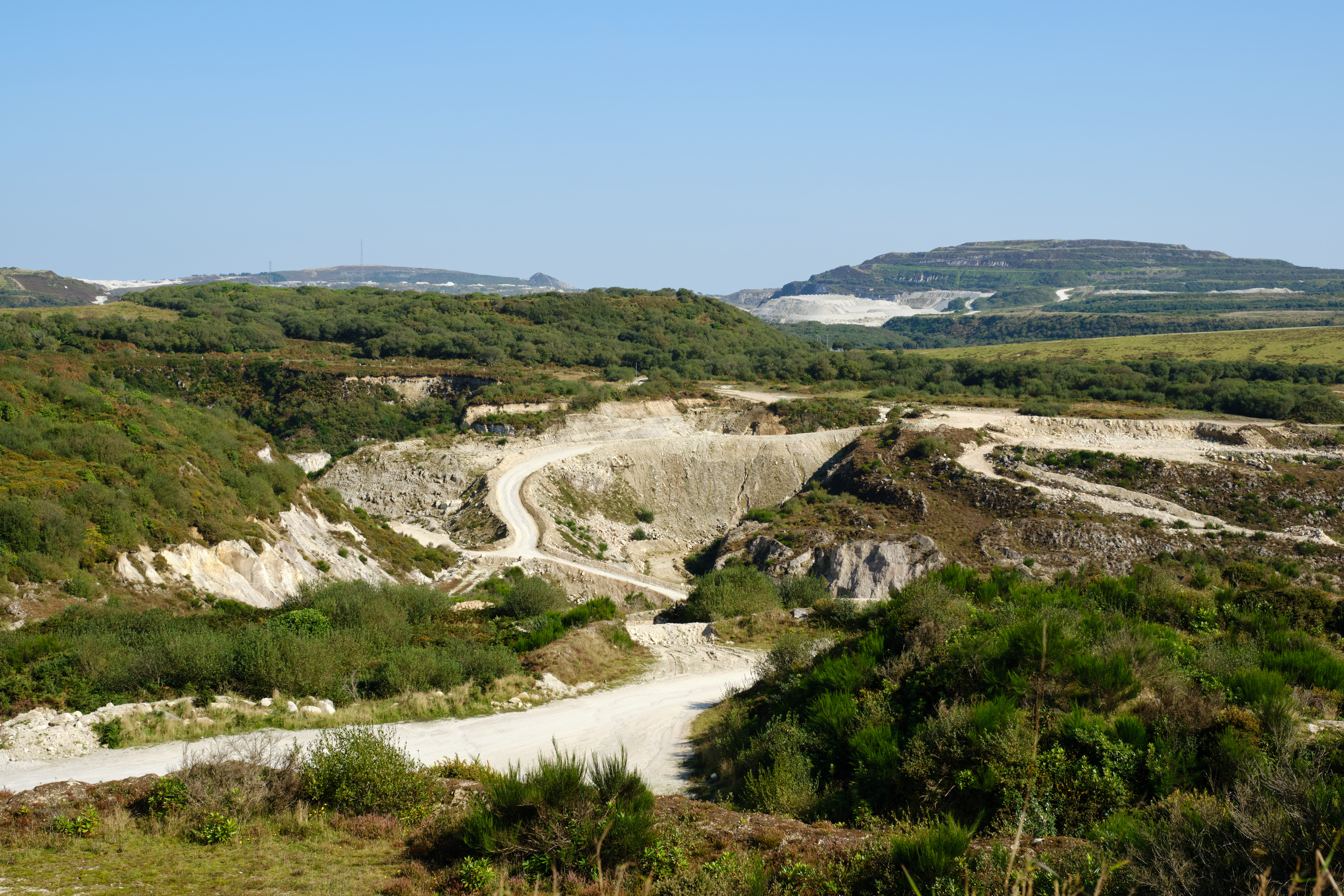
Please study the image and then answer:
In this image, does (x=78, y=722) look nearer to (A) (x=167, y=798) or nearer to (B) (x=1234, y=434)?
(A) (x=167, y=798)

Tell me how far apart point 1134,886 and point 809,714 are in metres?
6.45

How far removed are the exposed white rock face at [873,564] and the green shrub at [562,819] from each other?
28081 millimetres

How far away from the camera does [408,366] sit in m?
69.3

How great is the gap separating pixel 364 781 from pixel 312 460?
50239 mm

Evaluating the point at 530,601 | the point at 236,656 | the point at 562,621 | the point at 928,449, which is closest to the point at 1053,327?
the point at 928,449

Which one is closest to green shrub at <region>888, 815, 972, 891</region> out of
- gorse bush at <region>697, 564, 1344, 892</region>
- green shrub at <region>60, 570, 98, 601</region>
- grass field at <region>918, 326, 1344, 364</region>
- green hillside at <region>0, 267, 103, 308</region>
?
gorse bush at <region>697, 564, 1344, 892</region>

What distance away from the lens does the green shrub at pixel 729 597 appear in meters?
25.4

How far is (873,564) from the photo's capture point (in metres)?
36.4

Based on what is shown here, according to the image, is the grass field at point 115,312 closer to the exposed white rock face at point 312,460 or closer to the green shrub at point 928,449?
the exposed white rock face at point 312,460

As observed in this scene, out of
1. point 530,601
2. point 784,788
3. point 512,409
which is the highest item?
A: point 512,409

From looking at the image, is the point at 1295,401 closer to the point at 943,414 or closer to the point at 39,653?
the point at 943,414

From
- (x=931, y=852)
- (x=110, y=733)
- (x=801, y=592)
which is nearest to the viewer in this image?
(x=931, y=852)

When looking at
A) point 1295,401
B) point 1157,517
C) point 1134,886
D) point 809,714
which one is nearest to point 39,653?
point 809,714

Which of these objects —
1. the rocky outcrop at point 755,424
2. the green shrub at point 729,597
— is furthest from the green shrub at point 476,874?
the rocky outcrop at point 755,424
